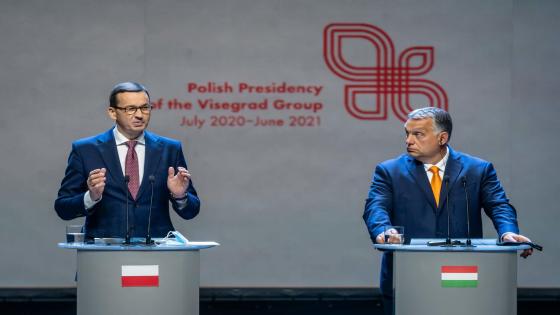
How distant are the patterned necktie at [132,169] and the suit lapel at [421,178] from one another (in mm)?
1421

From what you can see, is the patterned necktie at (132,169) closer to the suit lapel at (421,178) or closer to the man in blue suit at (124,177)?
the man in blue suit at (124,177)

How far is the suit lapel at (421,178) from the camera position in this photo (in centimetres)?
521

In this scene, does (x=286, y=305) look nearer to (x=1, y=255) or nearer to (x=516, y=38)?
(x=1, y=255)

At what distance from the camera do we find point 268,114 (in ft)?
28.8

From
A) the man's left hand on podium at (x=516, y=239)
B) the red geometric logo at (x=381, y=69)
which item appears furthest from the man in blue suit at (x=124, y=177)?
the red geometric logo at (x=381, y=69)

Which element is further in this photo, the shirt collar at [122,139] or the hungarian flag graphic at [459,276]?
the shirt collar at [122,139]

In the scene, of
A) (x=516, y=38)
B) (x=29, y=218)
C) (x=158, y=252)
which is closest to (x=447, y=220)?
(x=158, y=252)

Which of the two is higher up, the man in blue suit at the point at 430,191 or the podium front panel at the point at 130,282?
the man in blue suit at the point at 430,191

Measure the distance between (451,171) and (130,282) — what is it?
1826 mm

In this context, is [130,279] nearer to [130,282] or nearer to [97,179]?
[130,282]

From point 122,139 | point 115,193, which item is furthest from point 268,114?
point 115,193

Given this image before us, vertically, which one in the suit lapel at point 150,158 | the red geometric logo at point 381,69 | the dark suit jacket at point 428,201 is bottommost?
the dark suit jacket at point 428,201

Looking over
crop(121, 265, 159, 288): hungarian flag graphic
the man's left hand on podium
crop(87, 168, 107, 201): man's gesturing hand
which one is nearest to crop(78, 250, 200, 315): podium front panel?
crop(121, 265, 159, 288): hungarian flag graphic

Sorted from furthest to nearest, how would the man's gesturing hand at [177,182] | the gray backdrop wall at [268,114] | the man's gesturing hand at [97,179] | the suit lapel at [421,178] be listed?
the gray backdrop wall at [268,114] → the suit lapel at [421,178] → the man's gesturing hand at [177,182] → the man's gesturing hand at [97,179]
